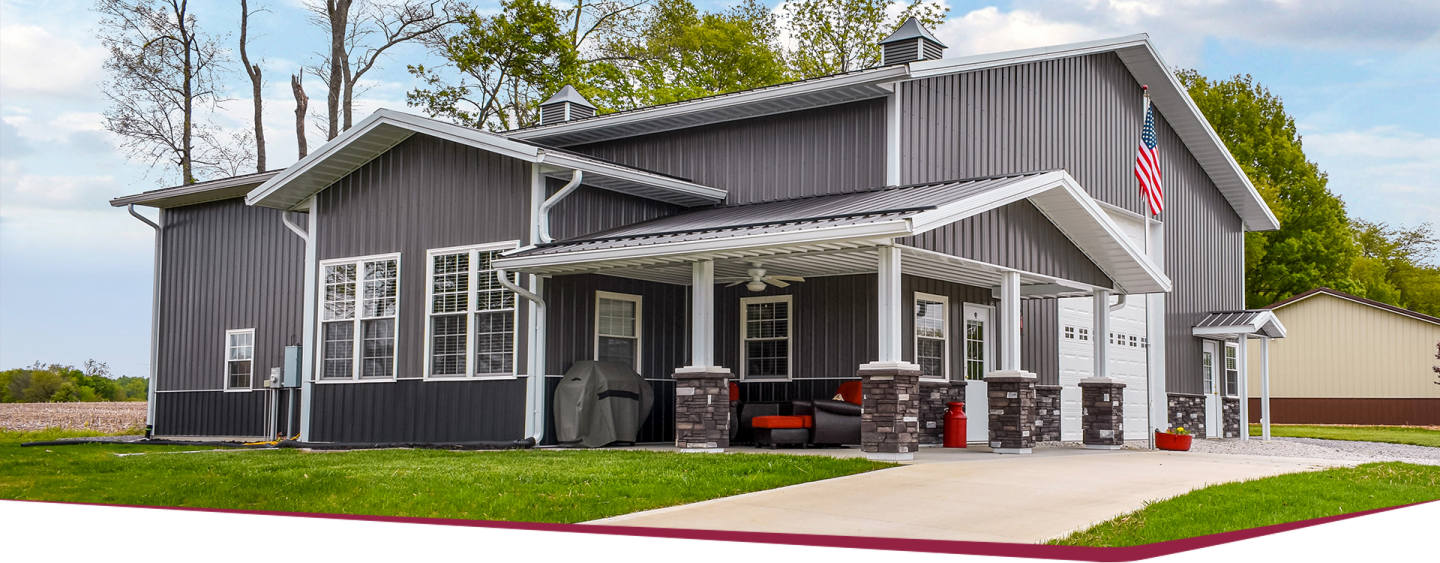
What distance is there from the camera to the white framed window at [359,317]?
1612 cm

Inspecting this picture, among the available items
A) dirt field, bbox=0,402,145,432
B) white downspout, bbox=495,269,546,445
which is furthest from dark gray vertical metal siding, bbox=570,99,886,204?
dirt field, bbox=0,402,145,432

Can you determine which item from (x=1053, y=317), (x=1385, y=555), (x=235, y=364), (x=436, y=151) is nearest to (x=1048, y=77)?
(x=1053, y=317)

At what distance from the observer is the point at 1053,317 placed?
1850 centimetres

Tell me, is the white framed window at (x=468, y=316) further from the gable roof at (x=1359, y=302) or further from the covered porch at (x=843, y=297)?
the gable roof at (x=1359, y=302)

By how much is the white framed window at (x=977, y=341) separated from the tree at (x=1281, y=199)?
23.4 m

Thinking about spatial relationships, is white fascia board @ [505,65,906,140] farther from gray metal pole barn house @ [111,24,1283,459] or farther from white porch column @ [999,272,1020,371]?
white porch column @ [999,272,1020,371]

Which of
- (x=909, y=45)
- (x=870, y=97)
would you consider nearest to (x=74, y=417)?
(x=870, y=97)

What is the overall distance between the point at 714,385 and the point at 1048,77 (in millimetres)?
7901

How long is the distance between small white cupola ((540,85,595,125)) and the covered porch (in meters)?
4.17

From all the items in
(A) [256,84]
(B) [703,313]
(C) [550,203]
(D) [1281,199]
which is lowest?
(B) [703,313]

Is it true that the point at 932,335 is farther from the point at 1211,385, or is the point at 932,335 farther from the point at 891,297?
the point at 1211,385

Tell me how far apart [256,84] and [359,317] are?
15.2 metres

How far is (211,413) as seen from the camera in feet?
63.6

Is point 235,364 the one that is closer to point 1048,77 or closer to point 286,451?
point 286,451
